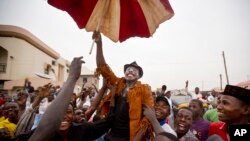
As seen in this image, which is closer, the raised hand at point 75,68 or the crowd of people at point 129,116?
the raised hand at point 75,68

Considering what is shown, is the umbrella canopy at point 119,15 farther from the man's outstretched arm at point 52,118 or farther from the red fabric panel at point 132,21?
the man's outstretched arm at point 52,118

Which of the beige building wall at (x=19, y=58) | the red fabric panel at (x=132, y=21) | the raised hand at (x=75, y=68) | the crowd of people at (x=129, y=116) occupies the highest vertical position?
the beige building wall at (x=19, y=58)

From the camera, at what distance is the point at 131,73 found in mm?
4047

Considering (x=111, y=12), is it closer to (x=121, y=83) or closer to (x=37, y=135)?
(x=121, y=83)

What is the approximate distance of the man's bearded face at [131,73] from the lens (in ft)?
13.2

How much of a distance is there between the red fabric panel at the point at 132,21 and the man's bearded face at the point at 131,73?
486 mm

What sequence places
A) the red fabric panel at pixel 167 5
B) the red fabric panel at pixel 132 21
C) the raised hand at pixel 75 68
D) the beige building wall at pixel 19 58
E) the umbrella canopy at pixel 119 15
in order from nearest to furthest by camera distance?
the raised hand at pixel 75 68, the umbrella canopy at pixel 119 15, the red fabric panel at pixel 167 5, the red fabric panel at pixel 132 21, the beige building wall at pixel 19 58

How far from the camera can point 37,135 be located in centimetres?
173

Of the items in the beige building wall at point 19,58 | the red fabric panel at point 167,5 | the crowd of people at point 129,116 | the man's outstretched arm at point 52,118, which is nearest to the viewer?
the man's outstretched arm at point 52,118

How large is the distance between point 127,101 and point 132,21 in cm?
125

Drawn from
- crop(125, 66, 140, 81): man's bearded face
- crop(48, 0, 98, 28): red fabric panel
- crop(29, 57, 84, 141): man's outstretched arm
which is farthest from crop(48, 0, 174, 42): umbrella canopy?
crop(29, 57, 84, 141): man's outstretched arm

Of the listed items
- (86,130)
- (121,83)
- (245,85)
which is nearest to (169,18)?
(121,83)

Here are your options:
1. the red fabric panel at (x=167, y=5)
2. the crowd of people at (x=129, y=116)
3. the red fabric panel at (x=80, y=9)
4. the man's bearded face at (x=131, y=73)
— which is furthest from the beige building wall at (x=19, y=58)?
the red fabric panel at (x=167, y=5)

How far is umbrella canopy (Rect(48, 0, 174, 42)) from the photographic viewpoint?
3.68m
